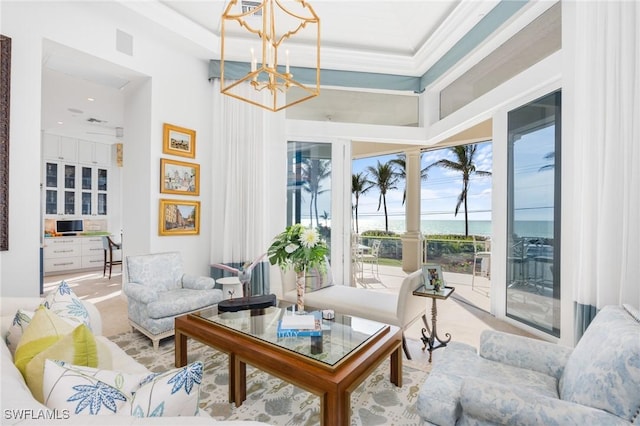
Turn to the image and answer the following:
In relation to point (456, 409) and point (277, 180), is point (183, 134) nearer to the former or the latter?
point (277, 180)

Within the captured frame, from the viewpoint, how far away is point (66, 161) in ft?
21.1

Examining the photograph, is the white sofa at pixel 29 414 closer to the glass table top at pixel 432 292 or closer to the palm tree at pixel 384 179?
the glass table top at pixel 432 292

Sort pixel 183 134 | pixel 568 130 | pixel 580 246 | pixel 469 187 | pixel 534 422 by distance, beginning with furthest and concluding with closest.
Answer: pixel 469 187 → pixel 183 134 → pixel 568 130 → pixel 580 246 → pixel 534 422

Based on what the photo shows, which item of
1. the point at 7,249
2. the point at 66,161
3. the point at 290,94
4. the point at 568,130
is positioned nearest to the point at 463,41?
the point at 568,130

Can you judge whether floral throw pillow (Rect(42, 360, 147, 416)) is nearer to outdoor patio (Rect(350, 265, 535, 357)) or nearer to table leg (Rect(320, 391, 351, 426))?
table leg (Rect(320, 391, 351, 426))

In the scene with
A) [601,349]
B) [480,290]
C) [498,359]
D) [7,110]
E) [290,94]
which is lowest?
[480,290]

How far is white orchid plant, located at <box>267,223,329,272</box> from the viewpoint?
7.64 ft

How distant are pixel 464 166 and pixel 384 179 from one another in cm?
195

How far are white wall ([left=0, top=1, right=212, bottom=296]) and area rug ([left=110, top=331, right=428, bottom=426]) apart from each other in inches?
64.7

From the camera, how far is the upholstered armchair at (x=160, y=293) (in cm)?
270

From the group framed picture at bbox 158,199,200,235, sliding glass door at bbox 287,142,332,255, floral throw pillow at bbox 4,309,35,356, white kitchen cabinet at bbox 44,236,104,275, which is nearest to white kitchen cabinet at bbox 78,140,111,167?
white kitchen cabinet at bbox 44,236,104,275

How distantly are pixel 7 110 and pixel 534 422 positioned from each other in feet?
13.3

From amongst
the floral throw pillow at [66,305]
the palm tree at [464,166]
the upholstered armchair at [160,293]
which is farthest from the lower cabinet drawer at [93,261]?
the palm tree at [464,166]

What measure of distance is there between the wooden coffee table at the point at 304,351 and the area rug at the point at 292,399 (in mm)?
88
